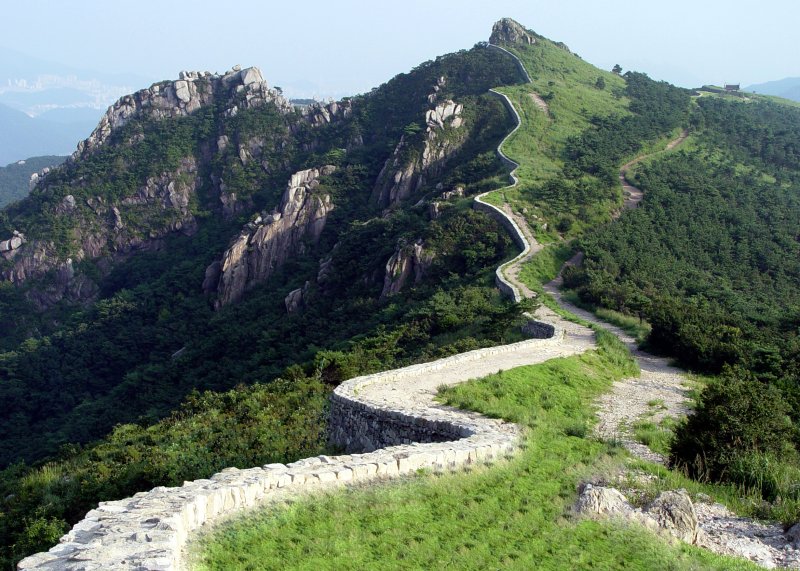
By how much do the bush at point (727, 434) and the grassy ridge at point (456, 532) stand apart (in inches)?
83.8

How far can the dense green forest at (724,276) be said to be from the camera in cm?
1283

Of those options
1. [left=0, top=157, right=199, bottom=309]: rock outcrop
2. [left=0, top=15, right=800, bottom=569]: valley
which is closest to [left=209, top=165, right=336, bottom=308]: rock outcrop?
[left=0, top=15, right=800, bottom=569]: valley

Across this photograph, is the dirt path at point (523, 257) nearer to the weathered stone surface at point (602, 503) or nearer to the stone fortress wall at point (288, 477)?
the stone fortress wall at point (288, 477)

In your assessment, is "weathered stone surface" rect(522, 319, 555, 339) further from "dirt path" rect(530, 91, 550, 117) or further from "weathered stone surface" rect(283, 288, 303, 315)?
"dirt path" rect(530, 91, 550, 117)

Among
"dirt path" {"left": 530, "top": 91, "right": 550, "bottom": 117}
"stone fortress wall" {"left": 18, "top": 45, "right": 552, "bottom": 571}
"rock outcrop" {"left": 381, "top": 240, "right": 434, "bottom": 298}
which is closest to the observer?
"stone fortress wall" {"left": 18, "top": 45, "right": 552, "bottom": 571}

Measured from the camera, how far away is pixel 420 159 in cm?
7175

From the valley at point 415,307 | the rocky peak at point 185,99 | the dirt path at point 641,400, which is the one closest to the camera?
the valley at point 415,307

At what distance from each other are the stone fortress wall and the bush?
120 inches

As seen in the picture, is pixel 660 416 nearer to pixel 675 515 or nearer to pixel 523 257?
pixel 675 515

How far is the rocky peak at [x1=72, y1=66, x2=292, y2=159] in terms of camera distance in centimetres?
10125

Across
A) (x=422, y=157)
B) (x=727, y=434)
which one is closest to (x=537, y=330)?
(x=727, y=434)

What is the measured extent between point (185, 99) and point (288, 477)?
10417cm

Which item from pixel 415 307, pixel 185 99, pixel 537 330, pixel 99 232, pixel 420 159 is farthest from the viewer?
pixel 185 99

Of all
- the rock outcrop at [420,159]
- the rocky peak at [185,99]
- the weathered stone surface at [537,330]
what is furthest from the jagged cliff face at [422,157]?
the weathered stone surface at [537,330]
